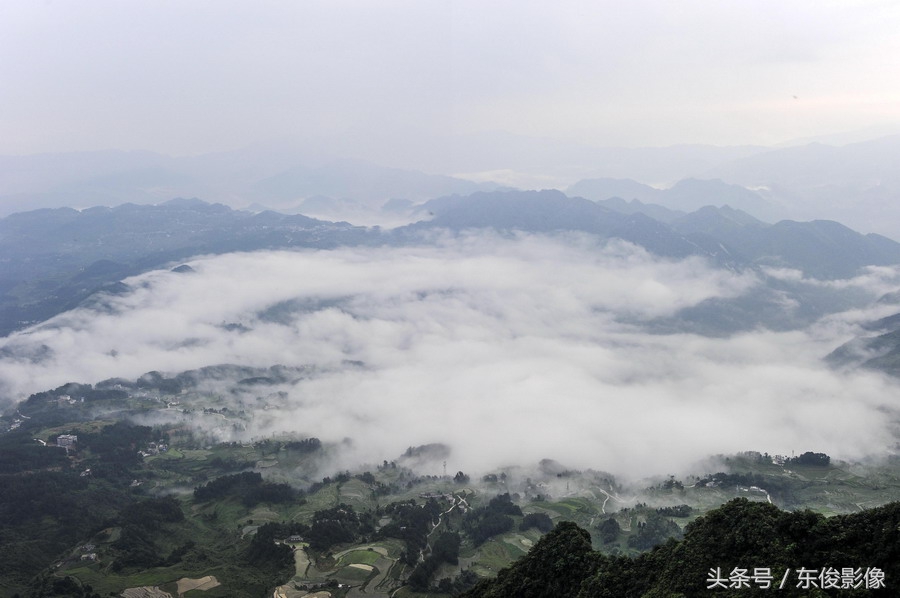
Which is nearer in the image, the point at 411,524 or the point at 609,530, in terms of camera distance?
the point at 609,530

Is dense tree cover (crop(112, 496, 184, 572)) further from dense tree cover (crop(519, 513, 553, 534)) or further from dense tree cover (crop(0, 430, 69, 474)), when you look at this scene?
dense tree cover (crop(519, 513, 553, 534))

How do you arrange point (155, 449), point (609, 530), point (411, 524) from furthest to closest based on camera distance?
point (155, 449) → point (411, 524) → point (609, 530)

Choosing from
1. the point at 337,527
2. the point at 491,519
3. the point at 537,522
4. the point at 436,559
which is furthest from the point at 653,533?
the point at 337,527

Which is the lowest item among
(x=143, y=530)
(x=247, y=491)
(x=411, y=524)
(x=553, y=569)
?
(x=411, y=524)

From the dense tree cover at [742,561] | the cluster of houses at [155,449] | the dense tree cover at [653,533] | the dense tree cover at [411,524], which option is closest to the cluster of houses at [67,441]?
the cluster of houses at [155,449]

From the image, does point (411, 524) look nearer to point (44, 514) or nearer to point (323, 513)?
point (323, 513)

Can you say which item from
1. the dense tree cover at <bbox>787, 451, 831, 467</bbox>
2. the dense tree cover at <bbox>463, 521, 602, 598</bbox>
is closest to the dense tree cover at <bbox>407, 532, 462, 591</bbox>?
the dense tree cover at <bbox>463, 521, 602, 598</bbox>

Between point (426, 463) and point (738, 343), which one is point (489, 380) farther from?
point (738, 343)
